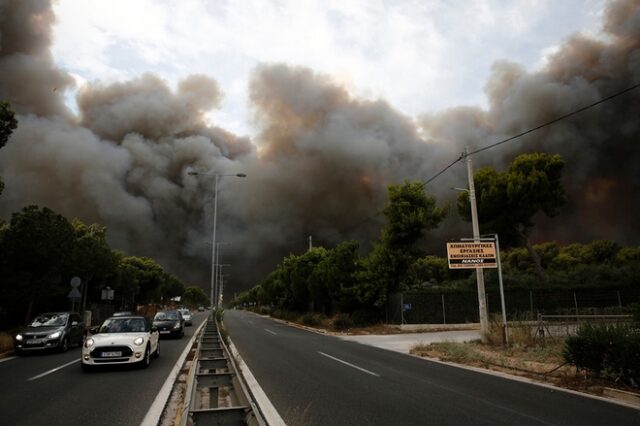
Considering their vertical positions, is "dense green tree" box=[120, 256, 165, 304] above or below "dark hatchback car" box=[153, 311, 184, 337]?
above

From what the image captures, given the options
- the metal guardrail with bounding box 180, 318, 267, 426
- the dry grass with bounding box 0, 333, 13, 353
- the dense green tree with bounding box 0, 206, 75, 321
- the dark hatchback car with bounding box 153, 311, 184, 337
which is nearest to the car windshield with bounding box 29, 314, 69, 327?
the dry grass with bounding box 0, 333, 13, 353

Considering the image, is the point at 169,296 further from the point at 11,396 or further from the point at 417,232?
the point at 11,396

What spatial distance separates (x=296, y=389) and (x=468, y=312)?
81.5ft

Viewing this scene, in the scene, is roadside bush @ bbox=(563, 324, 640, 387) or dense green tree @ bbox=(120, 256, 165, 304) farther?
dense green tree @ bbox=(120, 256, 165, 304)

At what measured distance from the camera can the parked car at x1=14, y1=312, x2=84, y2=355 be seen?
15.2 metres

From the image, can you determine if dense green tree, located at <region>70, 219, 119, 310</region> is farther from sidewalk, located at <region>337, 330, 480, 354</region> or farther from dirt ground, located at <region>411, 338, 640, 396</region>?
dirt ground, located at <region>411, 338, 640, 396</region>

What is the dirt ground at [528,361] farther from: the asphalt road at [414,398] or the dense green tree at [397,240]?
the dense green tree at [397,240]

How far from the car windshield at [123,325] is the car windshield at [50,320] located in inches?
223

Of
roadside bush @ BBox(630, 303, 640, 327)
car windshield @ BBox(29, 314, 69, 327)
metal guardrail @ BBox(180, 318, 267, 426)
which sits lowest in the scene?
metal guardrail @ BBox(180, 318, 267, 426)

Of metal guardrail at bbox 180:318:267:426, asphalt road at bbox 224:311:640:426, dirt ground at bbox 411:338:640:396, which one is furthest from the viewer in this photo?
dirt ground at bbox 411:338:640:396

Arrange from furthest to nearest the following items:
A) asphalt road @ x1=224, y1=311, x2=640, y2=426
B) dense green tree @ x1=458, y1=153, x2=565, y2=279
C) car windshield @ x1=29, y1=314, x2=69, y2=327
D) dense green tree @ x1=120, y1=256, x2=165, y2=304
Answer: dense green tree @ x1=120, y1=256, x2=165, y2=304 → dense green tree @ x1=458, y1=153, x2=565, y2=279 → car windshield @ x1=29, y1=314, x2=69, y2=327 → asphalt road @ x1=224, y1=311, x2=640, y2=426

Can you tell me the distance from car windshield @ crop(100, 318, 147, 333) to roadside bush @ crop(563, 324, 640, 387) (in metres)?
12.0

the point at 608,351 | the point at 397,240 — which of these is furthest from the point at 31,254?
the point at 608,351

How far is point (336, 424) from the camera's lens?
6090 mm
